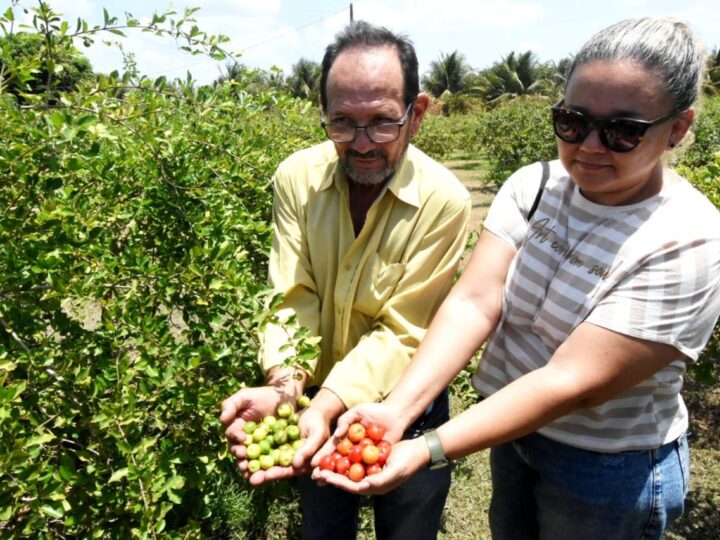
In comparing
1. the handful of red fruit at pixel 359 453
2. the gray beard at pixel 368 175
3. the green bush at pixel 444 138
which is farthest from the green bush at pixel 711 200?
the green bush at pixel 444 138

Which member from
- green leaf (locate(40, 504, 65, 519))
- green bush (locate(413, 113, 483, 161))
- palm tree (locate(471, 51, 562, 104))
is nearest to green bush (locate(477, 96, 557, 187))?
green bush (locate(413, 113, 483, 161))

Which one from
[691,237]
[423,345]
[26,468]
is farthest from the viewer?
[423,345]

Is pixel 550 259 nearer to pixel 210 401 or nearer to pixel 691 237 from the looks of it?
pixel 691 237

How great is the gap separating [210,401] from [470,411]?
890mm

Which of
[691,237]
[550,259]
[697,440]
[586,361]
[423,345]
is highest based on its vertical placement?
[691,237]

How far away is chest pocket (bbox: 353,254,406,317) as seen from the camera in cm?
202

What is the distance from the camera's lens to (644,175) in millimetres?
1488

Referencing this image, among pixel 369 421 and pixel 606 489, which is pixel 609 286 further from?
pixel 369 421

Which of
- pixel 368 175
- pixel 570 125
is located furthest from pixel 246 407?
pixel 570 125

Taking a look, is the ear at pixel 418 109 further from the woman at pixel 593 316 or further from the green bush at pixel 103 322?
the green bush at pixel 103 322

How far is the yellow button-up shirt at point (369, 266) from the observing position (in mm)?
2006

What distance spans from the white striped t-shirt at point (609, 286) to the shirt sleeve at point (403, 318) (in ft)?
0.75

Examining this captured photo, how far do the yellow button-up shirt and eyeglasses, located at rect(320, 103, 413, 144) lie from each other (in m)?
0.14

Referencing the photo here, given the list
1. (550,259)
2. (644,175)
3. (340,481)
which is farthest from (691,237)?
(340,481)
